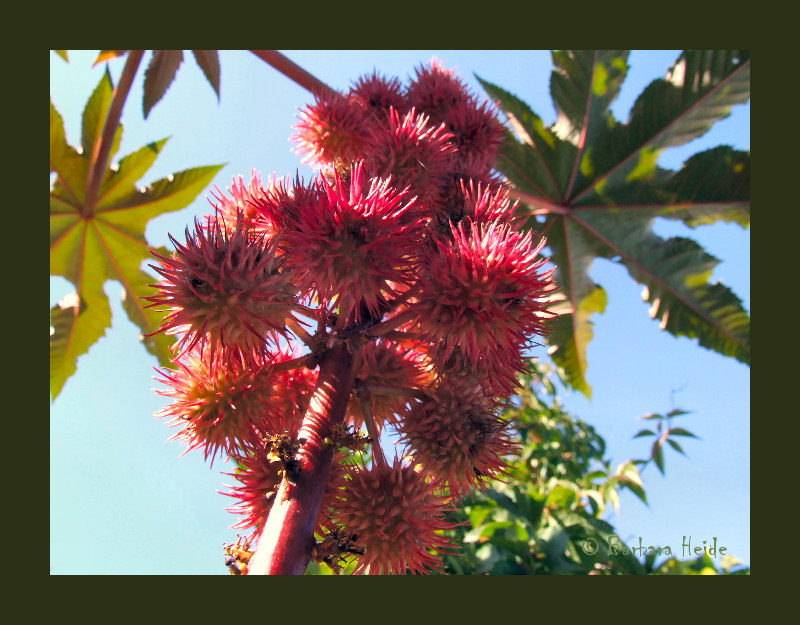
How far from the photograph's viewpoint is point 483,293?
1089 millimetres

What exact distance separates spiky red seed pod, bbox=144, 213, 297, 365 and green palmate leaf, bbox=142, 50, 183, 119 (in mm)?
1836

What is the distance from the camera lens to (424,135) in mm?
1479

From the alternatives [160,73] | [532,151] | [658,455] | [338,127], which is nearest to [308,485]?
[338,127]

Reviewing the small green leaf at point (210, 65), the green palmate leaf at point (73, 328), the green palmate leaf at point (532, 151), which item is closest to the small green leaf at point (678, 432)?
Result: the green palmate leaf at point (532, 151)

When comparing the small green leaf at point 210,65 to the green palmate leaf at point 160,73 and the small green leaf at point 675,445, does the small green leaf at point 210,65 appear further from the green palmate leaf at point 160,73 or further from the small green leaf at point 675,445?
the small green leaf at point 675,445

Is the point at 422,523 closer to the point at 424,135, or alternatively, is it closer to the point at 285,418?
the point at 285,418

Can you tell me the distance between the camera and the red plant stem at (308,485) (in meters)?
0.99

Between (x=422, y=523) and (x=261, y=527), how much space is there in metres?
0.41

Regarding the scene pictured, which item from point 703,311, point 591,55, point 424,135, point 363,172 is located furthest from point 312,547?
point 591,55

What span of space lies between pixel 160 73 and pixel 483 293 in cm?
224

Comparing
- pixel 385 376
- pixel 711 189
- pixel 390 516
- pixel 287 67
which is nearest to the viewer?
pixel 390 516

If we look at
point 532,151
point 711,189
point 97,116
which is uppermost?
point 532,151

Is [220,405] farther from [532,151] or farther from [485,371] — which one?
[532,151]

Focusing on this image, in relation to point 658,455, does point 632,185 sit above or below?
above
